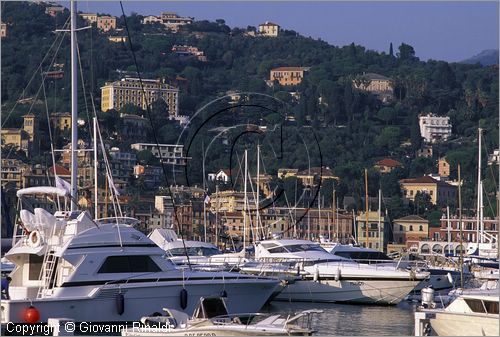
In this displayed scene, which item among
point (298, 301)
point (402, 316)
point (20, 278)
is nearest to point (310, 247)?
point (298, 301)

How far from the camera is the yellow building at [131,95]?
574ft

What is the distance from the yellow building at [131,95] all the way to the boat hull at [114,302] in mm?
137023

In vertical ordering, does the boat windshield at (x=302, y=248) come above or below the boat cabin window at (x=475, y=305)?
below

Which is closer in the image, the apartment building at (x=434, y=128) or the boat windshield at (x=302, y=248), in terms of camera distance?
the boat windshield at (x=302, y=248)

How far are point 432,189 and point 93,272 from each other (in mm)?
121851

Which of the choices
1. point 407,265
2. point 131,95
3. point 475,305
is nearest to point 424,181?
point 131,95

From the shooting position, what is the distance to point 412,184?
152m

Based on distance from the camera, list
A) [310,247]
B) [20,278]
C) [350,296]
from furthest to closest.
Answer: [310,247] → [350,296] → [20,278]

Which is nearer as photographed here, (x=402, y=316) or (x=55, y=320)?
(x=55, y=320)

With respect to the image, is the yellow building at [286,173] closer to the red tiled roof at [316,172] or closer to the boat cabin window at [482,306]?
the red tiled roof at [316,172]

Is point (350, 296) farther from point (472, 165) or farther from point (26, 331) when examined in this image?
point (472, 165)

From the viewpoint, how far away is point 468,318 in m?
26.5

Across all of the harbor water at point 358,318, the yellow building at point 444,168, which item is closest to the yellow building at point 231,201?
the harbor water at point 358,318

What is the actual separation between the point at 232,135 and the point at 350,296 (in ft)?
362
